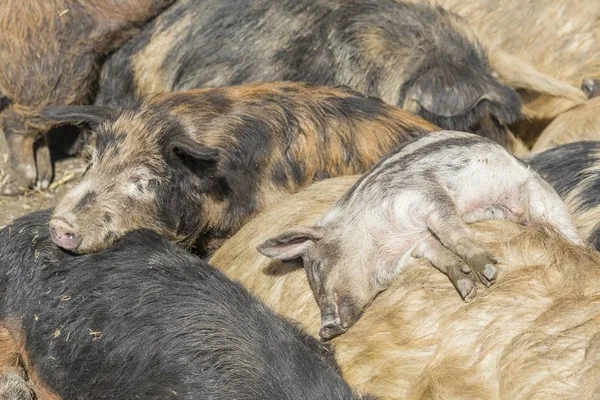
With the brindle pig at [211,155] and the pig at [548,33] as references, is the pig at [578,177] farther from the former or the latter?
the pig at [548,33]

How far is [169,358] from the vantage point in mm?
3826

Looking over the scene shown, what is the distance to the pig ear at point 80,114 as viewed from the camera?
200 inches

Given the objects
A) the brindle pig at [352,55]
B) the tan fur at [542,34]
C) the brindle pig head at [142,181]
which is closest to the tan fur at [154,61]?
the brindle pig at [352,55]

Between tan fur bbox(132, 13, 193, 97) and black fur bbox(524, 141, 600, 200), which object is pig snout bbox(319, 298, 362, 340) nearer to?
black fur bbox(524, 141, 600, 200)

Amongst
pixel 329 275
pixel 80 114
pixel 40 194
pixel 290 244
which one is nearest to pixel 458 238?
pixel 329 275

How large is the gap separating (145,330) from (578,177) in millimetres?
2116

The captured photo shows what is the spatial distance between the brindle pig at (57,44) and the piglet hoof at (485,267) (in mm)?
3356

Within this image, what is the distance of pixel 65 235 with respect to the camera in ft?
14.5

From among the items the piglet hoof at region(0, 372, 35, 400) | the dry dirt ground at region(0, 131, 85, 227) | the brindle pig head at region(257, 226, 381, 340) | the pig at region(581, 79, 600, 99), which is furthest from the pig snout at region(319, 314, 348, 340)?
the dry dirt ground at region(0, 131, 85, 227)

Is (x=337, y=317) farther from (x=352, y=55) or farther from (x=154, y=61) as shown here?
(x=154, y=61)

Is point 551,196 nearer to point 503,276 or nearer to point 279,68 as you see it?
point 503,276

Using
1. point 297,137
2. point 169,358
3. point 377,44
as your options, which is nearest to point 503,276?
point 169,358

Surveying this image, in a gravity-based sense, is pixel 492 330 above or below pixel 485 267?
below

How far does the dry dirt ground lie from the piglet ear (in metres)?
1.63
